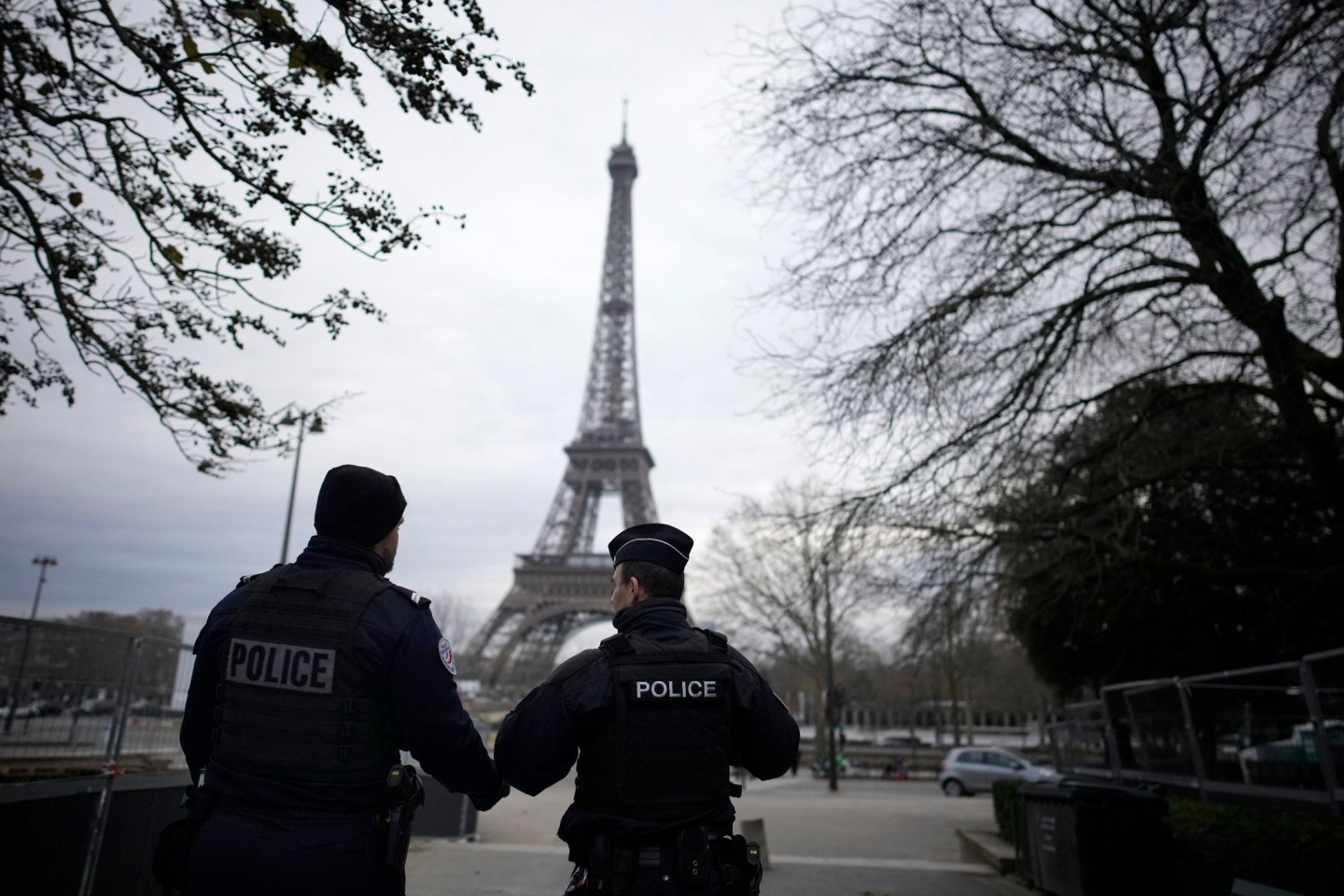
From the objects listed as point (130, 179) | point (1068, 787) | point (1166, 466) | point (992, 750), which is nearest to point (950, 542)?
point (1068, 787)

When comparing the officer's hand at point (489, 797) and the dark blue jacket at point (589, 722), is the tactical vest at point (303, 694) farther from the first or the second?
the dark blue jacket at point (589, 722)

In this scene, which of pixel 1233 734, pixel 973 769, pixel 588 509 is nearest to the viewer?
pixel 1233 734

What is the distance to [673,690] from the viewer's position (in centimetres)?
296

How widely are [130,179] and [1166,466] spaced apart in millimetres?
9974

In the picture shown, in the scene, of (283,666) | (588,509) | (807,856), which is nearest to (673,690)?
(283,666)

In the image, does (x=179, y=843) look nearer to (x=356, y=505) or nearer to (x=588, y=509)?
(x=356, y=505)

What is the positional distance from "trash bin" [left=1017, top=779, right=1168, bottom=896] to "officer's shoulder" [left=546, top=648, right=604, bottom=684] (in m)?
5.11

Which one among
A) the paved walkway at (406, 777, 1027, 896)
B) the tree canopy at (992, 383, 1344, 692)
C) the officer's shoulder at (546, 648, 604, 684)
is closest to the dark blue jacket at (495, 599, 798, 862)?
the officer's shoulder at (546, 648, 604, 684)

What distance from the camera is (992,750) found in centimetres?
2369

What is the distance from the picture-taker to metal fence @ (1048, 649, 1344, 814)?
6.19 m

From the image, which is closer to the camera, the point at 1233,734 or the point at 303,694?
the point at 303,694

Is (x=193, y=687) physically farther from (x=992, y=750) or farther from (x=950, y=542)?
(x=992, y=750)

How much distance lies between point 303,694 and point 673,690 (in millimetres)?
1165

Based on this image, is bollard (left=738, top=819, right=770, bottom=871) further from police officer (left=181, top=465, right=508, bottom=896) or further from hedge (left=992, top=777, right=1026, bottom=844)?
police officer (left=181, top=465, right=508, bottom=896)
